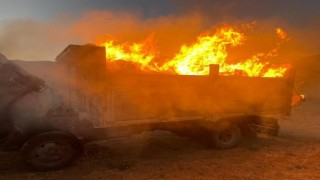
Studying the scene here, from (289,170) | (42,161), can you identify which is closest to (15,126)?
(42,161)

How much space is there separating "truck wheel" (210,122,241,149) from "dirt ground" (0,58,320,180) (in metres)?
0.22

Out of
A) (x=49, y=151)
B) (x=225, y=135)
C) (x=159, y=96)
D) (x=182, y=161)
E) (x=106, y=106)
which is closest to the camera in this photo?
(x=49, y=151)

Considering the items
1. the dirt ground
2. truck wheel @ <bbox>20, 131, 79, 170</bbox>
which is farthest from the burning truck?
the dirt ground

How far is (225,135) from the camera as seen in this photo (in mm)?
9734

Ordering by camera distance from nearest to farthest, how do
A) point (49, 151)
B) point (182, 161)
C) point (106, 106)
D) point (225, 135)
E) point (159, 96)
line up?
point (49, 151)
point (106, 106)
point (182, 161)
point (159, 96)
point (225, 135)

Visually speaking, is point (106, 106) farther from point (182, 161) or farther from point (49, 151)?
point (182, 161)

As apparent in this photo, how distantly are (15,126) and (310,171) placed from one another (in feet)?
21.6

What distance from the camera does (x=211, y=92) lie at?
903 cm

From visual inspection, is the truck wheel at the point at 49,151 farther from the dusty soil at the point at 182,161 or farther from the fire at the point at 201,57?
the fire at the point at 201,57

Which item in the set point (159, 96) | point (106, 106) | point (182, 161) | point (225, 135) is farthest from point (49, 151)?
point (225, 135)

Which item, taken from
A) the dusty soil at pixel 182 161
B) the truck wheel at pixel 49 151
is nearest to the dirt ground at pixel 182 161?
the dusty soil at pixel 182 161

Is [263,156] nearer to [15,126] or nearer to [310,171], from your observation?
[310,171]

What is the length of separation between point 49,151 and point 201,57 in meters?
5.48

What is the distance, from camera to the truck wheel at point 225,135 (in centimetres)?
945
